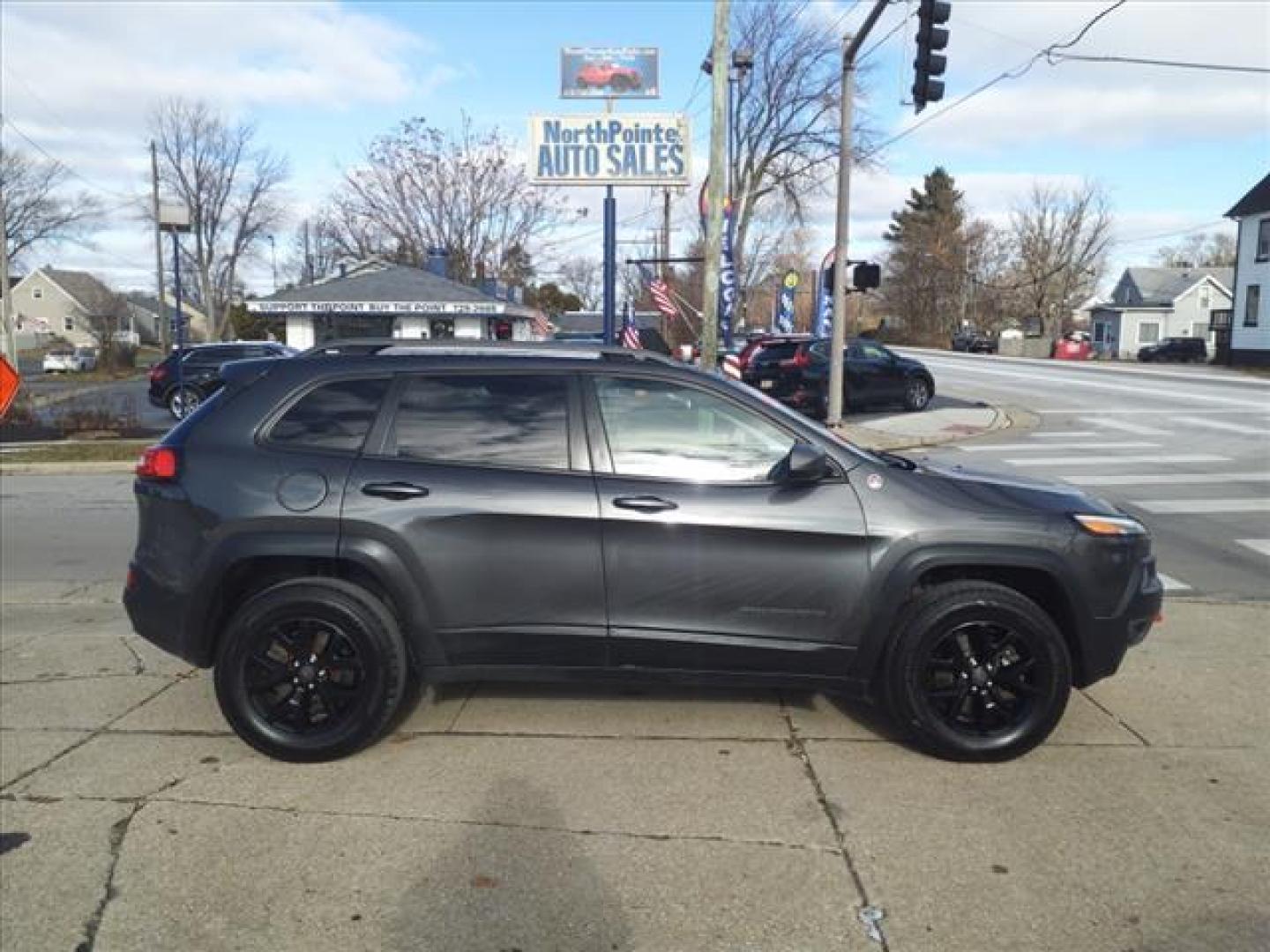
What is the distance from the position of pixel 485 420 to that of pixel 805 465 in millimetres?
1335

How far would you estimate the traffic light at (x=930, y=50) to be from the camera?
12.7m

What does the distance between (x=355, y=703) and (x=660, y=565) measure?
1362mm

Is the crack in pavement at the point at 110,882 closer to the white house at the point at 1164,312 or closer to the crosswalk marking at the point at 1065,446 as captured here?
the crosswalk marking at the point at 1065,446

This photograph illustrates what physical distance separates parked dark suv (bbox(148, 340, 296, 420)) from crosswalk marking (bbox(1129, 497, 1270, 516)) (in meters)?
18.1

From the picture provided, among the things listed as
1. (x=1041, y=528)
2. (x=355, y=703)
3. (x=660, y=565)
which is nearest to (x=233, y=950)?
(x=355, y=703)

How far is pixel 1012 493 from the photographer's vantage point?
3.98 meters

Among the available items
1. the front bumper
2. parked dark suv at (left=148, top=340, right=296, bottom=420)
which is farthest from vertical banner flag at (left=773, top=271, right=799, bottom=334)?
the front bumper

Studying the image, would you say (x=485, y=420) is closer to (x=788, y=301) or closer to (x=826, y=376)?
(x=826, y=376)

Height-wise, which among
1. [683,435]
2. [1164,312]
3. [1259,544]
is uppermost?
[1164,312]

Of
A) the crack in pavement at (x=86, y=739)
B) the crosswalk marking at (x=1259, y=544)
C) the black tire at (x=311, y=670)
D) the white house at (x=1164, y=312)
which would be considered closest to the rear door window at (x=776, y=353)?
the crosswalk marking at (x=1259, y=544)

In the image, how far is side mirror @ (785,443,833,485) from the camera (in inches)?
147

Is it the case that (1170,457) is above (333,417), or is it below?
below

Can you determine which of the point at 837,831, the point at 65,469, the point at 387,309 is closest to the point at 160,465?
the point at 837,831

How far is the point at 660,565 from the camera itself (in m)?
3.83
